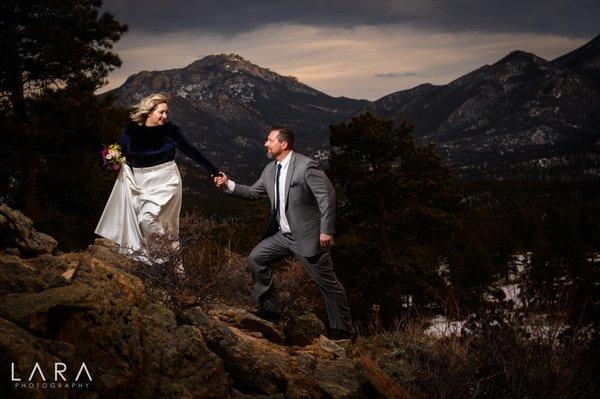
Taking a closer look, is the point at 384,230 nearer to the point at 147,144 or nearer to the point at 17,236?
the point at 147,144

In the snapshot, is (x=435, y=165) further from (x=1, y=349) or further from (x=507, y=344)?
(x=1, y=349)

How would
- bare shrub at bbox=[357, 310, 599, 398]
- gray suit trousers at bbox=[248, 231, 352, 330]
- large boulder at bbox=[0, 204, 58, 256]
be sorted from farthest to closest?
gray suit trousers at bbox=[248, 231, 352, 330] < large boulder at bbox=[0, 204, 58, 256] < bare shrub at bbox=[357, 310, 599, 398]

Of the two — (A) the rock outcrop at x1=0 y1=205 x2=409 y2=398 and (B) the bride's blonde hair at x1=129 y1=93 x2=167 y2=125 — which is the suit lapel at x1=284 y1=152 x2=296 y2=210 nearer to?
(A) the rock outcrop at x1=0 y1=205 x2=409 y2=398

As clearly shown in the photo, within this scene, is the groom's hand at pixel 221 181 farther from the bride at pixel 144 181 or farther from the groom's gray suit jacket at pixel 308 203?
the groom's gray suit jacket at pixel 308 203

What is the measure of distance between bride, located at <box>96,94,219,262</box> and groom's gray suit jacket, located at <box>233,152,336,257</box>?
153 centimetres

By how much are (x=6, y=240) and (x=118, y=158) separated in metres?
1.89

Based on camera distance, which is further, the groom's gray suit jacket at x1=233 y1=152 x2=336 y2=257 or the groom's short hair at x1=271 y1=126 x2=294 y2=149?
the groom's short hair at x1=271 y1=126 x2=294 y2=149

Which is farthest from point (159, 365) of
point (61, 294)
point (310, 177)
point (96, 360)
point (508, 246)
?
point (508, 246)

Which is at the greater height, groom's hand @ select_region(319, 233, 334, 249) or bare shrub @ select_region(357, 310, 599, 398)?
groom's hand @ select_region(319, 233, 334, 249)

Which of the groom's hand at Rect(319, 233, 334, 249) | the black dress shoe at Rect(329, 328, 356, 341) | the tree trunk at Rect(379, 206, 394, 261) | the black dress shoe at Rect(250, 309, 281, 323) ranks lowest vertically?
the tree trunk at Rect(379, 206, 394, 261)

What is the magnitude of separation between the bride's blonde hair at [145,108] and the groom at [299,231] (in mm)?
1537

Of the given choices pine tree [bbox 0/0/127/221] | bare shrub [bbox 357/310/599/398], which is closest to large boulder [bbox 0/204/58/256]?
bare shrub [bbox 357/310/599/398]

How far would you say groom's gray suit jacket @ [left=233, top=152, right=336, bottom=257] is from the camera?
16.3 ft

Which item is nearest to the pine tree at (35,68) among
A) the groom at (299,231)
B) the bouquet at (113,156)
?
the bouquet at (113,156)
